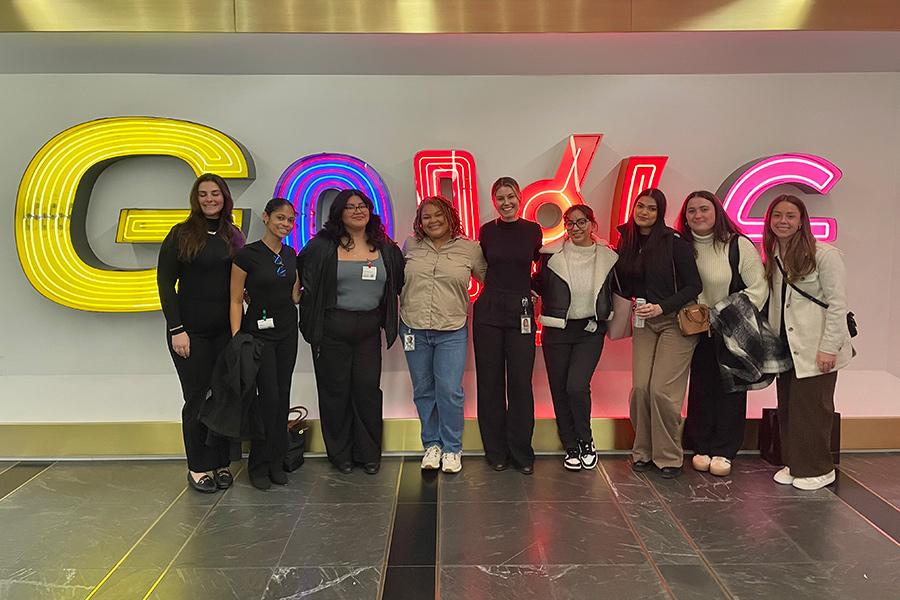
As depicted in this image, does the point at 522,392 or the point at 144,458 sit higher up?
the point at 522,392

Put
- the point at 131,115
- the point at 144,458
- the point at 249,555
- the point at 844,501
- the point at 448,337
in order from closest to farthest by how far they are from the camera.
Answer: the point at 249,555 < the point at 844,501 < the point at 448,337 < the point at 144,458 < the point at 131,115

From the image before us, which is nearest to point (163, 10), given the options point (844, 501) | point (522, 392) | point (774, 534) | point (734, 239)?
point (522, 392)

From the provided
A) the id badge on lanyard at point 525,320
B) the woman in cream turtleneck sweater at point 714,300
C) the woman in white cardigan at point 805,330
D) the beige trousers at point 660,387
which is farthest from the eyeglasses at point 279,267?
the woman in white cardigan at point 805,330

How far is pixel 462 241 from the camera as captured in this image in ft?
12.2

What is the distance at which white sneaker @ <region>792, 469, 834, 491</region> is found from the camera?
349cm

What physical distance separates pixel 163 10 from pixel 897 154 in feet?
15.8

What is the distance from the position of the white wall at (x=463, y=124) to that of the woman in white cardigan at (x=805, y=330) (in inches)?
42.4

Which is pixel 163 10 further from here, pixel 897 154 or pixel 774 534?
pixel 897 154

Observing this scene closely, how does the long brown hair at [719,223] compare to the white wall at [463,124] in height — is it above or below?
below

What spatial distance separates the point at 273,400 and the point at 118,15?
2.51 m

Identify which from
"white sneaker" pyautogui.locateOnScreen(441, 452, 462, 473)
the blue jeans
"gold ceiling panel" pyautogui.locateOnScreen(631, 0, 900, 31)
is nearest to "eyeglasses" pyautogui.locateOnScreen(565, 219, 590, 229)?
the blue jeans

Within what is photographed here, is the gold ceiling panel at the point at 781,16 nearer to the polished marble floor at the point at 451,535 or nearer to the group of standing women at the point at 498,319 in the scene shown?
the group of standing women at the point at 498,319

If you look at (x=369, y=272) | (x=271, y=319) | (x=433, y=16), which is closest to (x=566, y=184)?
(x=433, y=16)

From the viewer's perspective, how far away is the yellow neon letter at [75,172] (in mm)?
4129
